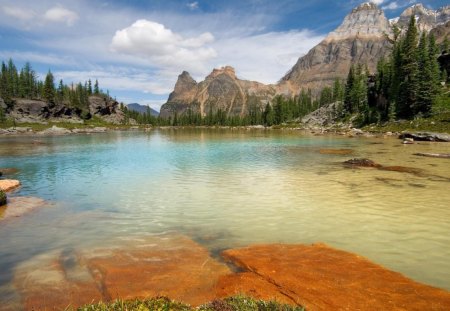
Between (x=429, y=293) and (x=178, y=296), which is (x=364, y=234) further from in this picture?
(x=178, y=296)

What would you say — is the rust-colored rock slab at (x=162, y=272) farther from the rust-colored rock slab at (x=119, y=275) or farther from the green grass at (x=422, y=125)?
the green grass at (x=422, y=125)

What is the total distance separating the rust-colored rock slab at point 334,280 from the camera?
930cm

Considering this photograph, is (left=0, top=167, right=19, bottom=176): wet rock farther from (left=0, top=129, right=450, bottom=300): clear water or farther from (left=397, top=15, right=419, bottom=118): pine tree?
(left=397, top=15, right=419, bottom=118): pine tree

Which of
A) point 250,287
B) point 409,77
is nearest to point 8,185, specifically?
point 250,287

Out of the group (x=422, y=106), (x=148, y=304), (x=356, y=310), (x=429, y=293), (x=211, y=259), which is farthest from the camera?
(x=422, y=106)

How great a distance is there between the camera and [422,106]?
96.7 meters

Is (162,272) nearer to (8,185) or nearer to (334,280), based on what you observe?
(334,280)

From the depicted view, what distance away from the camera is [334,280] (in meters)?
10.8

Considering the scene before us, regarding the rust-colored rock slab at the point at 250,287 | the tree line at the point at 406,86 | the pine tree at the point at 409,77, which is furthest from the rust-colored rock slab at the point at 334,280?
the pine tree at the point at 409,77

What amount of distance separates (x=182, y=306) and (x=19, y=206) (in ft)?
63.8

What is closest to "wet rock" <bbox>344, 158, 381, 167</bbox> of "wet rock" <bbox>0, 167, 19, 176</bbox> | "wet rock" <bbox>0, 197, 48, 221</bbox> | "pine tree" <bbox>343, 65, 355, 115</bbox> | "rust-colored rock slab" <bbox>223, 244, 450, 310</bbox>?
"rust-colored rock slab" <bbox>223, 244, 450, 310</bbox>

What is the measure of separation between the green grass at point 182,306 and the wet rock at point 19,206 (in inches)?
642

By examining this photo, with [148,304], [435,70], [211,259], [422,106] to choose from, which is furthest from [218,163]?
[435,70]

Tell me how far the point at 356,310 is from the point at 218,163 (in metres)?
34.0
